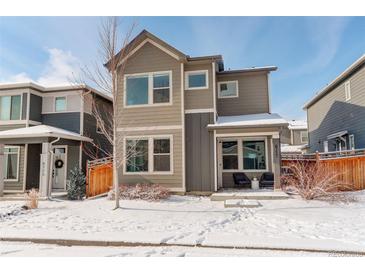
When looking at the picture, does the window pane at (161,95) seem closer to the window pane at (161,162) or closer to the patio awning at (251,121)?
the patio awning at (251,121)

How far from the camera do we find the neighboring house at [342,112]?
12727 millimetres

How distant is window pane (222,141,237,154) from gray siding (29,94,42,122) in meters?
10.7

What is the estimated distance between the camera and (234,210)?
25.7 ft

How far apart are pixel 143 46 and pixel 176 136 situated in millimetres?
4630

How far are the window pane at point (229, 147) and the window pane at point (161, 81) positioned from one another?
4.29m

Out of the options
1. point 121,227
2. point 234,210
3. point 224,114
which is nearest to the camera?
point 121,227

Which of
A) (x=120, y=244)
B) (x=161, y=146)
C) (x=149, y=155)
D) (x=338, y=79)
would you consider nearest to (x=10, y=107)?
(x=149, y=155)

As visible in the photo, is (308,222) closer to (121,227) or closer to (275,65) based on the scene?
(121,227)

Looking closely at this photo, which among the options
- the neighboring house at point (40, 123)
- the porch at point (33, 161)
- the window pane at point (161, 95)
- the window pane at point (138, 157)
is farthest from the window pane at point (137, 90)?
the porch at point (33, 161)

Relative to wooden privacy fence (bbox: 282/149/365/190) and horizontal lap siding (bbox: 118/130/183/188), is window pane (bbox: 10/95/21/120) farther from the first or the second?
wooden privacy fence (bbox: 282/149/365/190)

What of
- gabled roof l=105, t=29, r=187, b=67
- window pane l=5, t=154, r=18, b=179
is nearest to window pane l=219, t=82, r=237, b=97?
gabled roof l=105, t=29, r=187, b=67

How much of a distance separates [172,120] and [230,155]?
12.1 feet
